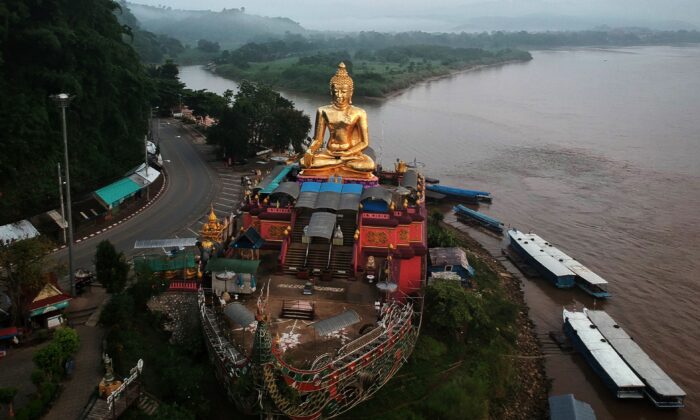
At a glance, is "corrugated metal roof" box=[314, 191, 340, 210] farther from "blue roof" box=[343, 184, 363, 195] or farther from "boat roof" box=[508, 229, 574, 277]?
"boat roof" box=[508, 229, 574, 277]

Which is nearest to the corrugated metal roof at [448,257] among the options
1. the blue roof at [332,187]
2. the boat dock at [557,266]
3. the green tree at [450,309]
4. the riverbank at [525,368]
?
the riverbank at [525,368]

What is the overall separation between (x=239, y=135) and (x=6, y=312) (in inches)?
993

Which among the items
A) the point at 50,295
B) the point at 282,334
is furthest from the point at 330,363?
the point at 50,295

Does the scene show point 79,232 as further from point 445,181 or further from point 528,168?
point 528,168

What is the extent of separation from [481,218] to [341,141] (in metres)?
14.4

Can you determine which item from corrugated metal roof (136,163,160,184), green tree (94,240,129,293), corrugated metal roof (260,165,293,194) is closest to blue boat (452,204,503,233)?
corrugated metal roof (260,165,293,194)

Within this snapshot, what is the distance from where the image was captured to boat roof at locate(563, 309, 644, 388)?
19703 millimetres

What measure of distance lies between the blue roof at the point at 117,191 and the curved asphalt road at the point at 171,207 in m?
1.20

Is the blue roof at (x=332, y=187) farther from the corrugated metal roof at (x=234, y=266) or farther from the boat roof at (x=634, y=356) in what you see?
the boat roof at (x=634, y=356)

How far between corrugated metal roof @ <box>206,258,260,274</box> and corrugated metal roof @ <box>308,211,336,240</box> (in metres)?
2.37

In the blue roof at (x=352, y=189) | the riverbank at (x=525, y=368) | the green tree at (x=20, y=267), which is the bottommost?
the riverbank at (x=525, y=368)

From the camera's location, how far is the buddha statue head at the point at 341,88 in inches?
985

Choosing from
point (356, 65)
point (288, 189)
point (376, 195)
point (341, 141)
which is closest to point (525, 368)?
point (376, 195)

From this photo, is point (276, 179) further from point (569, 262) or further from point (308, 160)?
point (569, 262)
